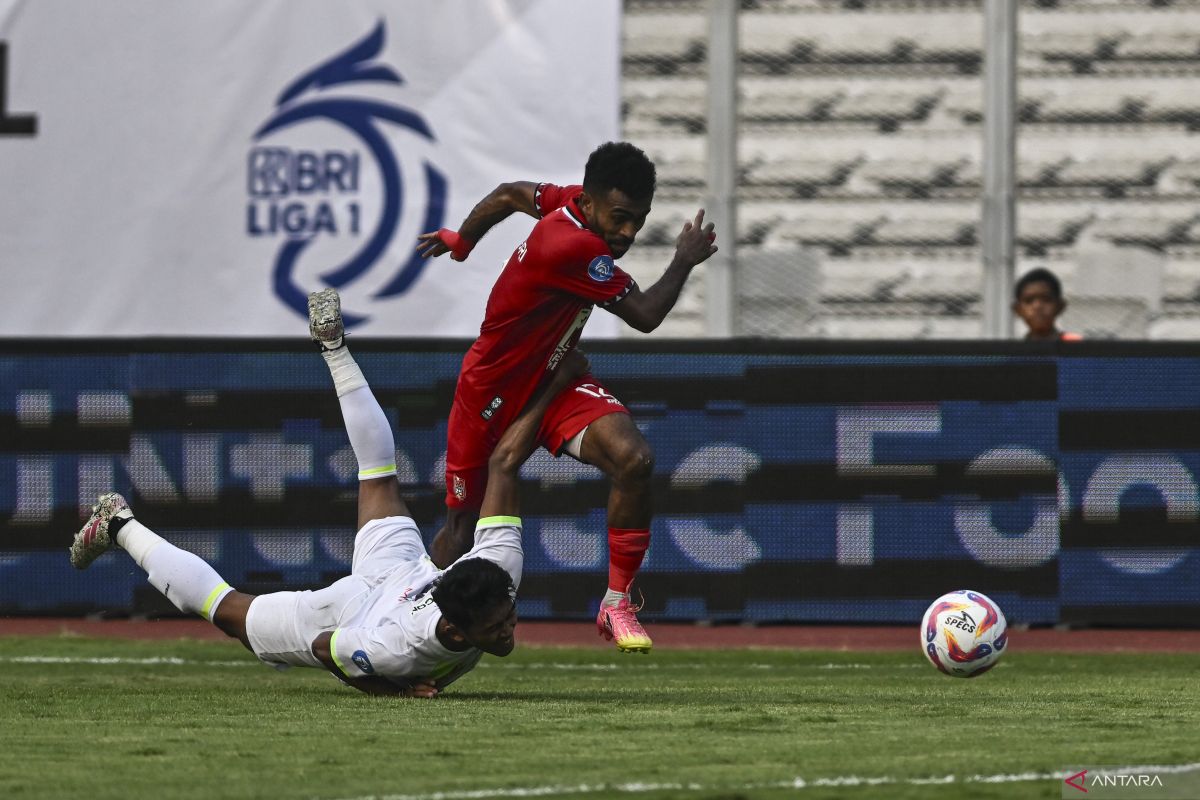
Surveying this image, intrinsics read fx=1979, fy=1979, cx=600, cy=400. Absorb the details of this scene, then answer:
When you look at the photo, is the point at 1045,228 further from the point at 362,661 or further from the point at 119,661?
the point at 362,661

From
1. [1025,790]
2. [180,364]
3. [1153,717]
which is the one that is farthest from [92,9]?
[1025,790]

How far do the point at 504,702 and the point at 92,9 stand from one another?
30.8 feet

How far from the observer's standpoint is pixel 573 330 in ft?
27.1

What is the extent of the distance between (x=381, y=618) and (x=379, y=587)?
0.26 m

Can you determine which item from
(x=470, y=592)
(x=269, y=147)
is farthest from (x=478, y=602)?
(x=269, y=147)

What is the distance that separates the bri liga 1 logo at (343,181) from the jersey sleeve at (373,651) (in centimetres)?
727

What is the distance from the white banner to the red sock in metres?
6.43

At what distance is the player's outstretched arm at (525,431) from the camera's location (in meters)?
8.01

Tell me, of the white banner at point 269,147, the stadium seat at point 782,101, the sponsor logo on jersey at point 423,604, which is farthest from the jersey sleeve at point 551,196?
the stadium seat at point 782,101

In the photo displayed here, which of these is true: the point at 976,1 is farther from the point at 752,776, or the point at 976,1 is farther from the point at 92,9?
the point at 752,776

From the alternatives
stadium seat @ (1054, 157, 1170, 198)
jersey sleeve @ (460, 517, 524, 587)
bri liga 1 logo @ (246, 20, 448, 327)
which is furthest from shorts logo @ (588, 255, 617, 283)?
stadium seat @ (1054, 157, 1170, 198)

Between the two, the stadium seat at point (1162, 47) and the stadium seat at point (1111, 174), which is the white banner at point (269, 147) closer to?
the stadium seat at point (1111, 174)

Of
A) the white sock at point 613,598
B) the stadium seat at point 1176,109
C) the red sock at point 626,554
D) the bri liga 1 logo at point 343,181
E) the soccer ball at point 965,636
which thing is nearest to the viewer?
the white sock at point 613,598

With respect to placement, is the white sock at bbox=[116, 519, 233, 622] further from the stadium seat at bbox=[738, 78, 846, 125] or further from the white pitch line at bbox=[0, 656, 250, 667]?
the stadium seat at bbox=[738, 78, 846, 125]
